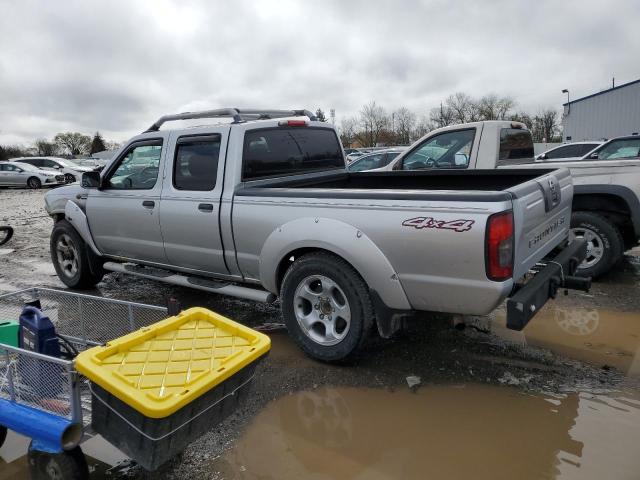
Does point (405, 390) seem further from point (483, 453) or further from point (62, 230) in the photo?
point (62, 230)

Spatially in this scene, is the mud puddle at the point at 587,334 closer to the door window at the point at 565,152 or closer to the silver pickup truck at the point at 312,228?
the silver pickup truck at the point at 312,228

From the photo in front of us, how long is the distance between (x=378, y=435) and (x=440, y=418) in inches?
17.9

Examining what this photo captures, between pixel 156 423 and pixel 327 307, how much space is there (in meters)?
1.84

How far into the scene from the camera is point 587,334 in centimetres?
445

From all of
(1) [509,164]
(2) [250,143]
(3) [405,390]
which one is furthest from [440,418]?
(1) [509,164]

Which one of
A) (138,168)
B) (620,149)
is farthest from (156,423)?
(620,149)

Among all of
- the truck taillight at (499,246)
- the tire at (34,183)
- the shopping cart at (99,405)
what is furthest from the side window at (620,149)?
the tire at (34,183)

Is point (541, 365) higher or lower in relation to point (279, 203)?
lower

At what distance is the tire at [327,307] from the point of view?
3555 mm

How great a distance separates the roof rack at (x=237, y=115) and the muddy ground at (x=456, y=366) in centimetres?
200

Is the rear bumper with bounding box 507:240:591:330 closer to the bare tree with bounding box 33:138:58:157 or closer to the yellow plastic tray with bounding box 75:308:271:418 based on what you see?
the yellow plastic tray with bounding box 75:308:271:418

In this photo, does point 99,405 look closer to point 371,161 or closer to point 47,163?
point 371,161

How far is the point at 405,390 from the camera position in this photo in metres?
3.56

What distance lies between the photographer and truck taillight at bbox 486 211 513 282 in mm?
2920
